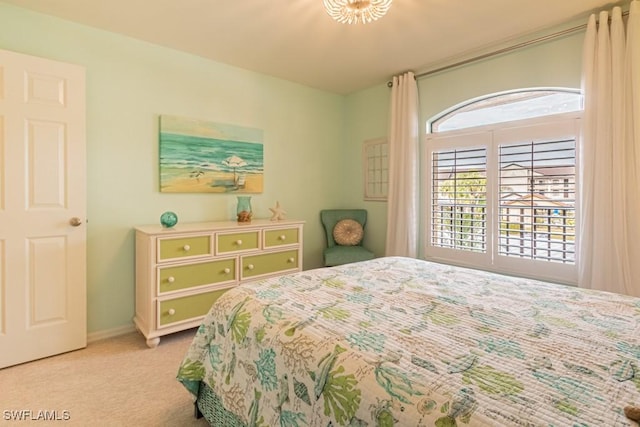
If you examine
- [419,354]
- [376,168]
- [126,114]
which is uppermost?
[126,114]

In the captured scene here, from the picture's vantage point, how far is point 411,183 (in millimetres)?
3500

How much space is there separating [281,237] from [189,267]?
0.92 metres

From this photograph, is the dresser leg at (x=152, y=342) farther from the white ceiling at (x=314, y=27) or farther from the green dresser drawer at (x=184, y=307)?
the white ceiling at (x=314, y=27)

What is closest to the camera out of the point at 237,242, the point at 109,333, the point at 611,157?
the point at 611,157

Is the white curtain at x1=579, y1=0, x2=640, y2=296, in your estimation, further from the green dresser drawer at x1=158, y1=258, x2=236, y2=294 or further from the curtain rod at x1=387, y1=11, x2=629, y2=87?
the green dresser drawer at x1=158, y1=258, x2=236, y2=294

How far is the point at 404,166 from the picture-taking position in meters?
3.55

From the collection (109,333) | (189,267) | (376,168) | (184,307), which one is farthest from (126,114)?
(376,168)

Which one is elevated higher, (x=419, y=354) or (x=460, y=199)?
(x=460, y=199)

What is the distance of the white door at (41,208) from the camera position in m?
2.23

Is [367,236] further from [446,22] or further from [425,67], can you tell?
[446,22]

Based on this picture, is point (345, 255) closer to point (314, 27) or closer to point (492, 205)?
point (492, 205)

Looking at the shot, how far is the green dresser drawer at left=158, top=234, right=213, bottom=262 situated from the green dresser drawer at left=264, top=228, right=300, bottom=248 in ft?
1.89

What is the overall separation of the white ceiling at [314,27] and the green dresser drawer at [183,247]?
5.49ft

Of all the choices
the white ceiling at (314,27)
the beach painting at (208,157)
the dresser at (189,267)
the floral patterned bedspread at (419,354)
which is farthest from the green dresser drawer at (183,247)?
the white ceiling at (314,27)
